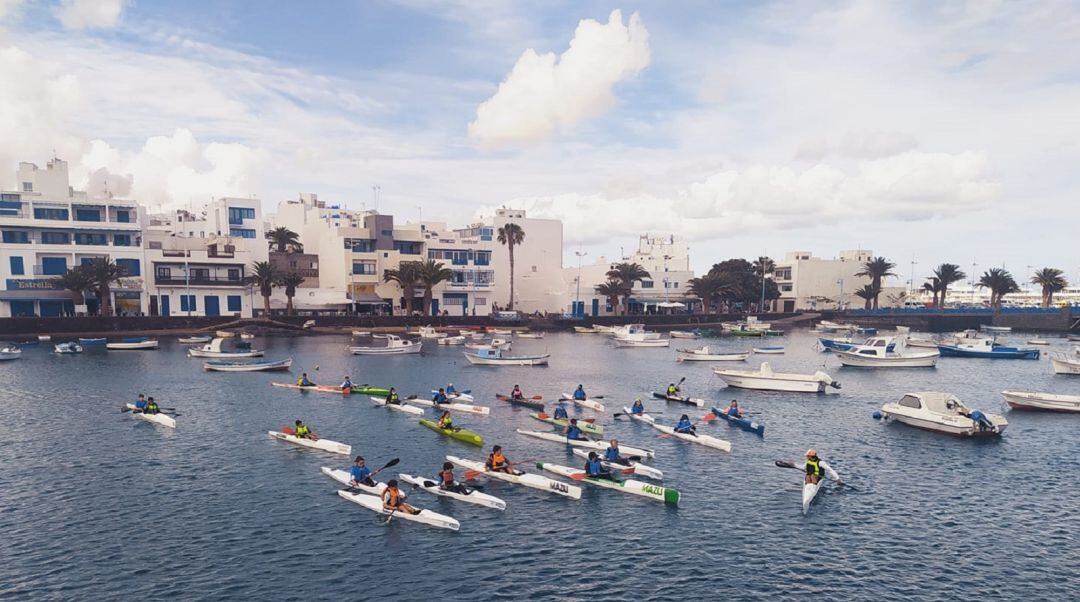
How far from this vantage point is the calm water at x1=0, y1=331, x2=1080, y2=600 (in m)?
22.7

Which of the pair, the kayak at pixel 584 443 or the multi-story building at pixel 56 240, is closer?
the kayak at pixel 584 443

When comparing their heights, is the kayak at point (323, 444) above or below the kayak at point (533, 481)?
above

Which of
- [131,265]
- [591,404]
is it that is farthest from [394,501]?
[131,265]

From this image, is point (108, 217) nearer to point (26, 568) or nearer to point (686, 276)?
point (26, 568)

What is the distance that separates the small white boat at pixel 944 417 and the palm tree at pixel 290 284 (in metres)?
92.7

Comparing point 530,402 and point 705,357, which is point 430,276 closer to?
point 705,357

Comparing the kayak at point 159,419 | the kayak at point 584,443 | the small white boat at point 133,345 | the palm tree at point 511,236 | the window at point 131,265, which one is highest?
the palm tree at point 511,236

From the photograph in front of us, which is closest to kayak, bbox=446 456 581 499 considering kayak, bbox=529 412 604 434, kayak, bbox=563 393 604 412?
kayak, bbox=529 412 604 434

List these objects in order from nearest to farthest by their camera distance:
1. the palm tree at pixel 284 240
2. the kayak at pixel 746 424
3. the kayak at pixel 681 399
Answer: the kayak at pixel 746 424
the kayak at pixel 681 399
the palm tree at pixel 284 240

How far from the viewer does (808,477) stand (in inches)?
1208

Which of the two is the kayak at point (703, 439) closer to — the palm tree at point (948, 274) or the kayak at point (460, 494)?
the kayak at point (460, 494)

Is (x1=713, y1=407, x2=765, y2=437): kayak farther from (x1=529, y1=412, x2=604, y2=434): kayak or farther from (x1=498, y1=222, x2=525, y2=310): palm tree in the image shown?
(x1=498, y1=222, x2=525, y2=310): palm tree

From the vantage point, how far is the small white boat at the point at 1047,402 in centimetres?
5072

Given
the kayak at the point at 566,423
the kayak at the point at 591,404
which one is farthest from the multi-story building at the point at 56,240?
the kayak at the point at 566,423
